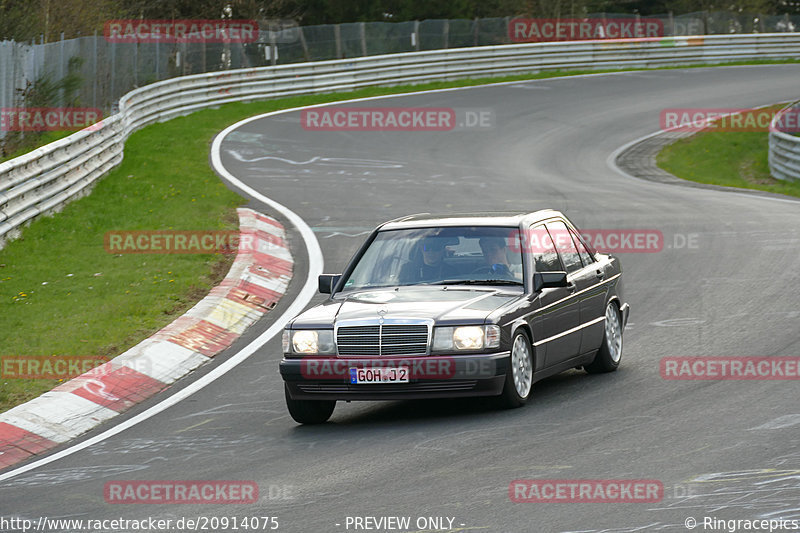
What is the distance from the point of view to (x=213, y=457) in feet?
27.2

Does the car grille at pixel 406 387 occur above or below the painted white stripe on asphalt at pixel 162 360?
above

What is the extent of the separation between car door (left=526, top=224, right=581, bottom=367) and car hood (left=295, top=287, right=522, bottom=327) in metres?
0.34

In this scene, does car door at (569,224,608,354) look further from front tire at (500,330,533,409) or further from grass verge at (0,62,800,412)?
grass verge at (0,62,800,412)

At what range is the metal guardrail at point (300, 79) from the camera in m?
18.2

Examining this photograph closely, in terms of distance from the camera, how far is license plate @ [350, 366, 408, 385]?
28.8 feet

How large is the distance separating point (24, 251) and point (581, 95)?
2696 centimetres

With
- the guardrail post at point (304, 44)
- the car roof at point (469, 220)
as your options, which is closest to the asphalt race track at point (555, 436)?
the car roof at point (469, 220)

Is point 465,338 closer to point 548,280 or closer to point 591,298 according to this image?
point 548,280

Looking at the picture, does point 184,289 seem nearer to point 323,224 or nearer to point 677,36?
point 323,224

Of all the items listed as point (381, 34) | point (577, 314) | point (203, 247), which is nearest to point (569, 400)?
point (577, 314)

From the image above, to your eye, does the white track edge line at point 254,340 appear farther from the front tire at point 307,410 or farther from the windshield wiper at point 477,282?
the windshield wiper at point 477,282

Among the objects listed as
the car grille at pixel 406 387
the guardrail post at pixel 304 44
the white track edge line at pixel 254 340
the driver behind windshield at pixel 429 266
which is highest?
the guardrail post at pixel 304 44

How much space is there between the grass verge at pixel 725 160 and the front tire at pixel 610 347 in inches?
597

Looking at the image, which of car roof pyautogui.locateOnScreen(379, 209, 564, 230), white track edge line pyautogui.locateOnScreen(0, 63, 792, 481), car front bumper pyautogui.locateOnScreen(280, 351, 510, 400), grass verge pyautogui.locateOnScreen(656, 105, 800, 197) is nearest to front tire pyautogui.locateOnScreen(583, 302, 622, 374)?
car roof pyautogui.locateOnScreen(379, 209, 564, 230)
